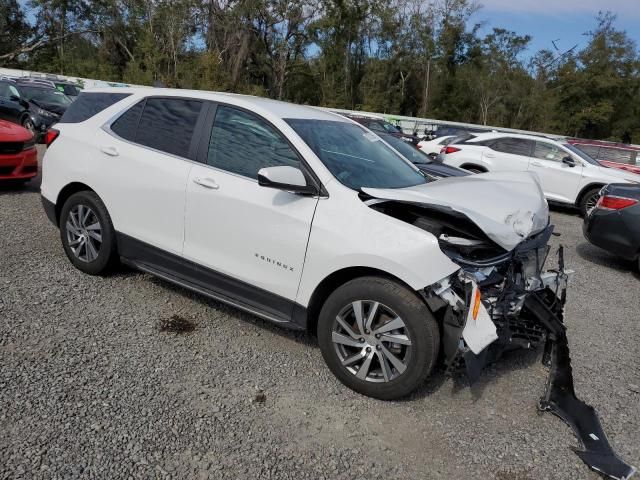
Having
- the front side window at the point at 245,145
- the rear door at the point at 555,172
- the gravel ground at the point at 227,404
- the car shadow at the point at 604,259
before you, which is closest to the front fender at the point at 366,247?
the front side window at the point at 245,145

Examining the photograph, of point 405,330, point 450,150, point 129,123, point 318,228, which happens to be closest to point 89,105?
point 129,123

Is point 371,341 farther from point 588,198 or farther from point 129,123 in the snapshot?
point 588,198

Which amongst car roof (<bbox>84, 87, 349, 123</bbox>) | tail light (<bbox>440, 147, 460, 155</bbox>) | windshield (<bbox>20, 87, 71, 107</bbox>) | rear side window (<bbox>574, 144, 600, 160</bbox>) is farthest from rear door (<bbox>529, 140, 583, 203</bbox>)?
windshield (<bbox>20, 87, 71, 107</bbox>)

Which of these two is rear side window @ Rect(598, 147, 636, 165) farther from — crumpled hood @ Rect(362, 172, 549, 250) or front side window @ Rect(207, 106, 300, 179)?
front side window @ Rect(207, 106, 300, 179)

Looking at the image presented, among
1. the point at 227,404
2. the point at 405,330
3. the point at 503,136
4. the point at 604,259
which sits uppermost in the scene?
the point at 503,136

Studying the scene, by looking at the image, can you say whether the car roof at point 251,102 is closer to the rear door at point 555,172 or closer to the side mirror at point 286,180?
the side mirror at point 286,180

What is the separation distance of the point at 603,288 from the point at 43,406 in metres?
5.89

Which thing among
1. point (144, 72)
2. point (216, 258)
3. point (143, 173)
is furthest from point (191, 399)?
point (144, 72)

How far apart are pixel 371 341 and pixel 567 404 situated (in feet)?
4.50

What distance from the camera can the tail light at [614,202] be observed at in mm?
6314

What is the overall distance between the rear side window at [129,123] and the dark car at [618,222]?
5.77 metres

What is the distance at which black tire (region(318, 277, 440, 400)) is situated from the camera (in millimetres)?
2912

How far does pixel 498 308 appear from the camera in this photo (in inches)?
124

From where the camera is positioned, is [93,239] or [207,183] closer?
[207,183]
